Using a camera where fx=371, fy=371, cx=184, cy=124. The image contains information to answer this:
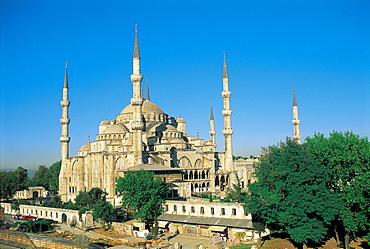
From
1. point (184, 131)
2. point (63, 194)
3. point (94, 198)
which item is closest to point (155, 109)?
point (184, 131)

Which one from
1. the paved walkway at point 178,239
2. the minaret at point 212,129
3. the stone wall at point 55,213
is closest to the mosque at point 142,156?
the minaret at point 212,129

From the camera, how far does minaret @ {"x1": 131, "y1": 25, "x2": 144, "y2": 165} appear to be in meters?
40.3

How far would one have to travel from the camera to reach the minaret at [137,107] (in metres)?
40.3

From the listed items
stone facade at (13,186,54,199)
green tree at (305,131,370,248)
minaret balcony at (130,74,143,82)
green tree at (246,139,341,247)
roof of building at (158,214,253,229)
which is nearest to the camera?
green tree at (305,131,370,248)

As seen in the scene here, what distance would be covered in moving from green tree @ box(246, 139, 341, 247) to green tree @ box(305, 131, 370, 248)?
0.59 meters

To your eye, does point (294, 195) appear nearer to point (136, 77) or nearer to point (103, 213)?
point (103, 213)

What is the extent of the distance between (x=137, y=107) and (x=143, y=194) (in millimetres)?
15879

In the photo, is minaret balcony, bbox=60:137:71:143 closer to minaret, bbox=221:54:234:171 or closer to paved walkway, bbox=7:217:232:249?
minaret, bbox=221:54:234:171

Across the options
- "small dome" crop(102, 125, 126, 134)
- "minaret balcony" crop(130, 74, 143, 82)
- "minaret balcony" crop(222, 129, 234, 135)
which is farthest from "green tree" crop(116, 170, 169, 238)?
"minaret balcony" crop(222, 129, 234, 135)

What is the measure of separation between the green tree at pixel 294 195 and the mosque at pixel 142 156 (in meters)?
14.8

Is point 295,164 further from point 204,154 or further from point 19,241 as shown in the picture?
point 204,154

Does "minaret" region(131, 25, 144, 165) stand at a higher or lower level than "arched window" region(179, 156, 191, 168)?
higher

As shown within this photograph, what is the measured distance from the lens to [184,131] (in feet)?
193

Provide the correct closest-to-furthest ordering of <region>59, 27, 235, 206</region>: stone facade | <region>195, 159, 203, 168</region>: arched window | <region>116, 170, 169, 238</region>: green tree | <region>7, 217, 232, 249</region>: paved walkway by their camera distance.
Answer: <region>7, 217, 232, 249</region>: paved walkway → <region>116, 170, 169, 238</region>: green tree → <region>59, 27, 235, 206</region>: stone facade → <region>195, 159, 203, 168</region>: arched window
